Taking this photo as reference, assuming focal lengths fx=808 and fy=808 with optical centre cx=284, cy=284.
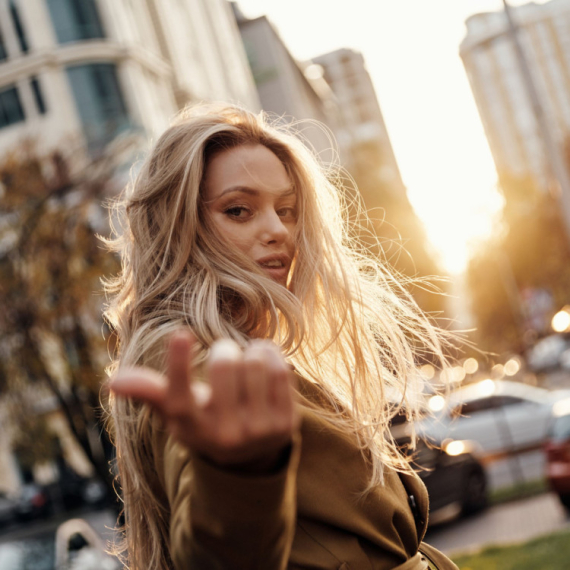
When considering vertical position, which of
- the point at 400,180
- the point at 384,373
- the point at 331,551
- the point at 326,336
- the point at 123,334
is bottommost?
the point at 331,551

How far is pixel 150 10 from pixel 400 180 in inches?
2982

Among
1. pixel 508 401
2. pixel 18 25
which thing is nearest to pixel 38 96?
pixel 18 25

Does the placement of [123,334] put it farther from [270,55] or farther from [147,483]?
[270,55]

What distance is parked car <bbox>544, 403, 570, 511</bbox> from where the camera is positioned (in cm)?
937

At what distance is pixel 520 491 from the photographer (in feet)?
39.2

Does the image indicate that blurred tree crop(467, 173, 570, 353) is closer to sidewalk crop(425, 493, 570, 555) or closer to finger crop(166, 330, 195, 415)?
sidewalk crop(425, 493, 570, 555)

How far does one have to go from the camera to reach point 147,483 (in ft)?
5.53

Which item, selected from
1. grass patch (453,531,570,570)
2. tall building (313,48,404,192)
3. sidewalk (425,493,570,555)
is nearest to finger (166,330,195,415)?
grass patch (453,531,570,570)

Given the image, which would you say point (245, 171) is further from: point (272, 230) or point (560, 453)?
point (560, 453)

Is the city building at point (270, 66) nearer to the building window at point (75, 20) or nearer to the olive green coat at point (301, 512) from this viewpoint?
the building window at point (75, 20)

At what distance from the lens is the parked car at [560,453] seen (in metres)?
9.37

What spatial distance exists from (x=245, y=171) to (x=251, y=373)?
121 cm

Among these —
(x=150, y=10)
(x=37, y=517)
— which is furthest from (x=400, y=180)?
(x=37, y=517)

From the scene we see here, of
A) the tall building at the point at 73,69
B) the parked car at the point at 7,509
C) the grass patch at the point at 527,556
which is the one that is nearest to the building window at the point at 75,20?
the tall building at the point at 73,69
